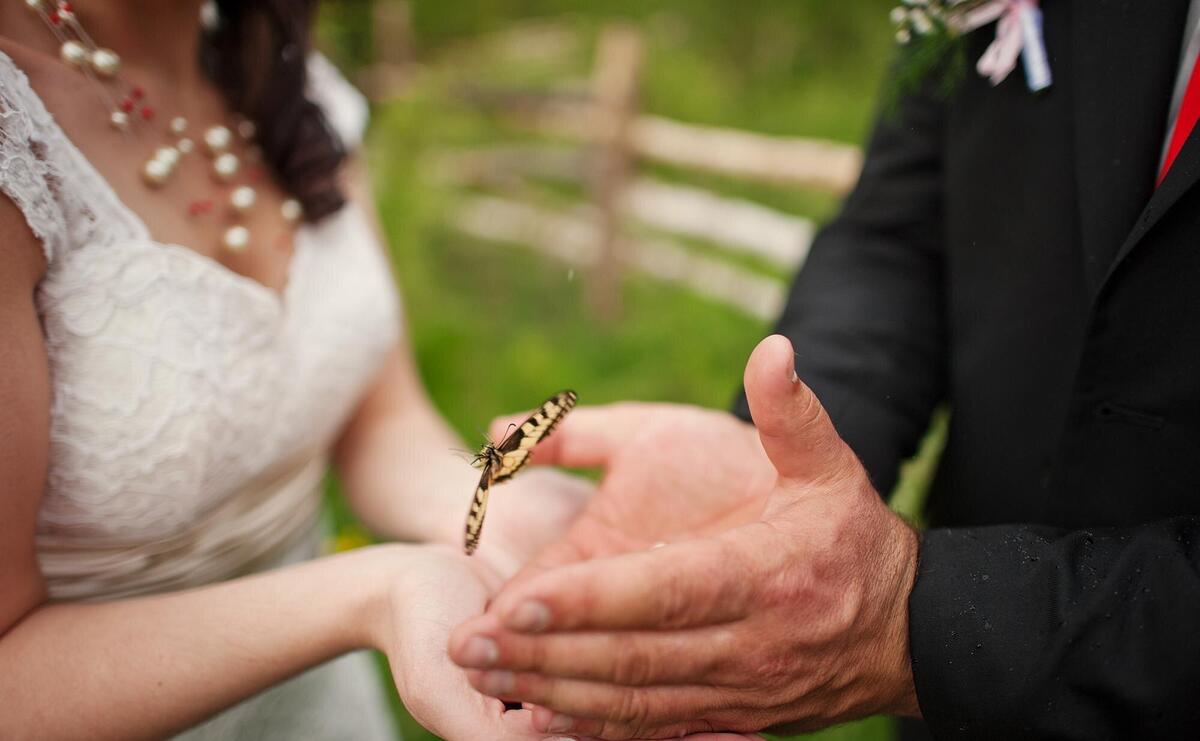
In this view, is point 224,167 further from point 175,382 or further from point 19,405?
point 19,405

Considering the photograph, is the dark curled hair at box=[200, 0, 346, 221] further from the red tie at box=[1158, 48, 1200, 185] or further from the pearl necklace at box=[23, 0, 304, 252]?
the red tie at box=[1158, 48, 1200, 185]

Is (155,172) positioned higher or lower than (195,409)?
higher

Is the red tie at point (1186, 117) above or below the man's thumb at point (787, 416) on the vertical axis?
above

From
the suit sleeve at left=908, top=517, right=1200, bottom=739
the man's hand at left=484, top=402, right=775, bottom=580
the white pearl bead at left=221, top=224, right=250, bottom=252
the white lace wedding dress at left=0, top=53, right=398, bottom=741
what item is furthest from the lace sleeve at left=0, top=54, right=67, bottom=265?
the suit sleeve at left=908, top=517, right=1200, bottom=739

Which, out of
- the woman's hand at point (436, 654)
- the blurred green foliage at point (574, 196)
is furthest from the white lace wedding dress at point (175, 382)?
the blurred green foliage at point (574, 196)

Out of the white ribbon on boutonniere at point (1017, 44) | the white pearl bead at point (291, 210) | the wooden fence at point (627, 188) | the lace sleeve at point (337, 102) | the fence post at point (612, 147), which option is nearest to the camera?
the white ribbon on boutonniere at point (1017, 44)

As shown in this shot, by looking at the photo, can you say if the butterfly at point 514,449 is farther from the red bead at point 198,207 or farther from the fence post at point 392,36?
the fence post at point 392,36

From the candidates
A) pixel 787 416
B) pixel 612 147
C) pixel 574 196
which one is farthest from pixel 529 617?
pixel 574 196

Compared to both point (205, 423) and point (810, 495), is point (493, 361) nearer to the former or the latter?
point (205, 423)
